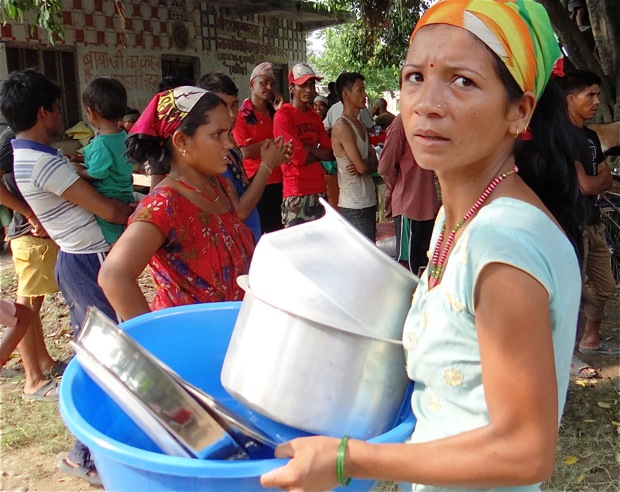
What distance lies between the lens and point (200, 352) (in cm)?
143

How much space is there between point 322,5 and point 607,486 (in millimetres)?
10181

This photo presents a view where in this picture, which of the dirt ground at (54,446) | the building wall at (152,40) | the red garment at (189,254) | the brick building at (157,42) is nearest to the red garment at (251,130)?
the dirt ground at (54,446)

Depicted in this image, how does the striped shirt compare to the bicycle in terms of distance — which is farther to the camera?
the bicycle

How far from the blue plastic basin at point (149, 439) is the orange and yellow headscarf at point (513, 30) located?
601 mm

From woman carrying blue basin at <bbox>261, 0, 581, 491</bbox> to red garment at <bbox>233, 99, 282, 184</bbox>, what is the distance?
146 inches

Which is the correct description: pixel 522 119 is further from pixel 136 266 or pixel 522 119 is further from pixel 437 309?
pixel 136 266

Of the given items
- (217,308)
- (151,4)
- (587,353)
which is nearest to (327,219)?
(217,308)

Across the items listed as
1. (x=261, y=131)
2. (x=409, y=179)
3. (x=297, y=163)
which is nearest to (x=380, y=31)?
(x=261, y=131)

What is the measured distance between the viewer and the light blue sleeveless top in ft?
2.66

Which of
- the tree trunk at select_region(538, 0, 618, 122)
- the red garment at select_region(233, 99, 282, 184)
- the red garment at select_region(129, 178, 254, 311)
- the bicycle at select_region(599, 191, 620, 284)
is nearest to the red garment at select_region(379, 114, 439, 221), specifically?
the red garment at select_region(233, 99, 282, 184)

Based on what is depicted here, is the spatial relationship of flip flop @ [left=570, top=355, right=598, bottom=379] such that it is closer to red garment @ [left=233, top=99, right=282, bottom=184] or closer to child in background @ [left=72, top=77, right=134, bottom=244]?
red garment @ [left=233, top=99, right=282, bottom=184]

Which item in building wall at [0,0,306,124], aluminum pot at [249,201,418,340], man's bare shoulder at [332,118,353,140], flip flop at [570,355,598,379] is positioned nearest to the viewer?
aluminum pot at [249,201,418,340]

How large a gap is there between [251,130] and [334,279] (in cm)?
401

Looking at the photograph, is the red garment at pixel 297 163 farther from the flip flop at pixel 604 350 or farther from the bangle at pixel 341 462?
the bangle at pixel 341 462
